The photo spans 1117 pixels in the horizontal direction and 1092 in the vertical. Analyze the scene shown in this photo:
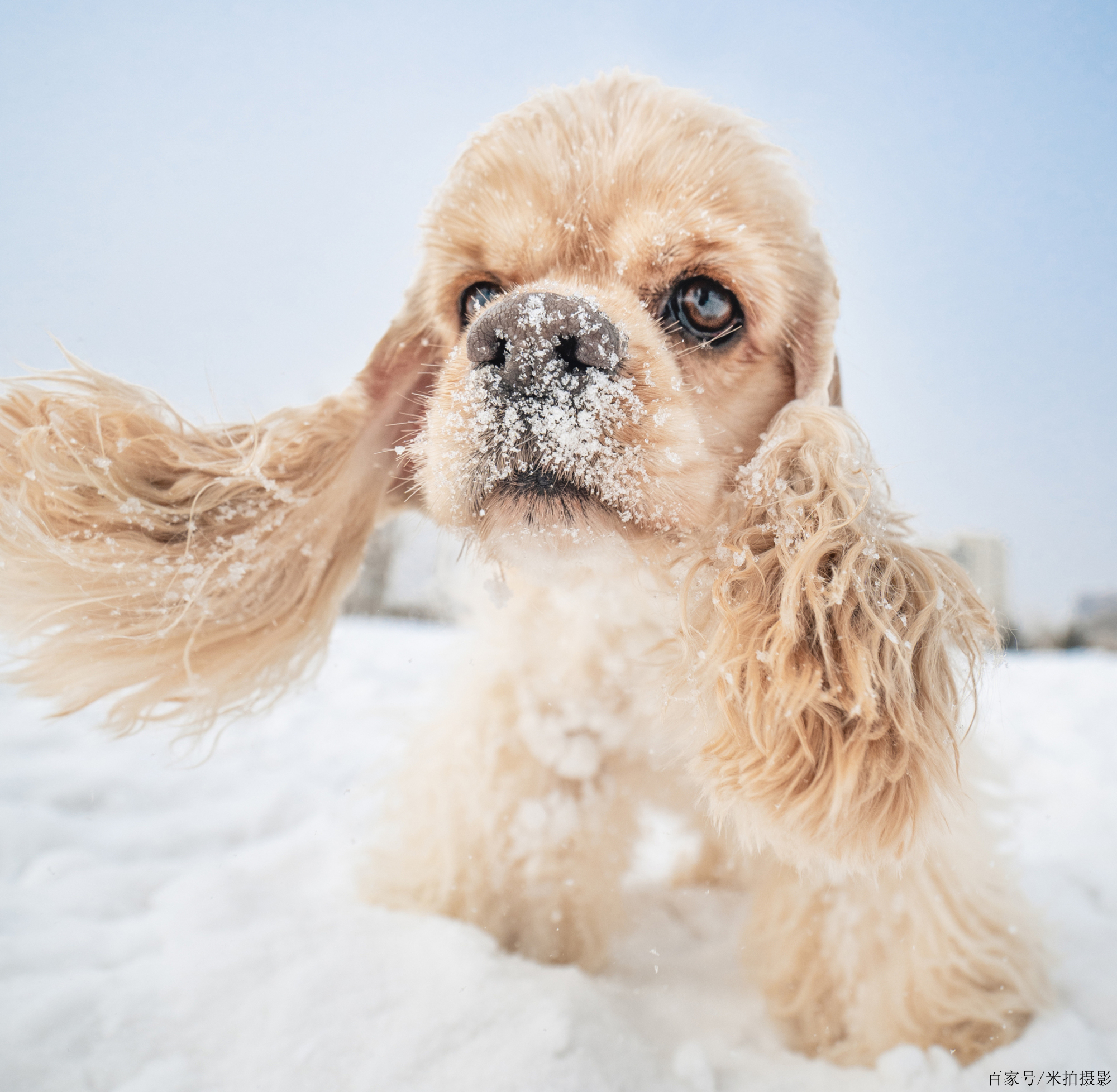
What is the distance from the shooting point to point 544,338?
1.09 metres

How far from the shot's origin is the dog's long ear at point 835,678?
1046 millimetres

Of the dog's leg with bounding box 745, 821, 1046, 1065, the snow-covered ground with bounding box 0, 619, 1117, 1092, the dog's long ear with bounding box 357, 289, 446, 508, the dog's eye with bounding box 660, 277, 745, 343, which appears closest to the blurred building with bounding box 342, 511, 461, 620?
the dog's long ear with bounding box 357, 289, 446, 508

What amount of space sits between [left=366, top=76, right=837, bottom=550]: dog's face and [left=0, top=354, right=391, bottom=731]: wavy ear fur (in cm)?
30

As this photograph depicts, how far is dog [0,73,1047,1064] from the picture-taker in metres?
1.10

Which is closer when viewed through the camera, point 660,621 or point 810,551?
point 810,551

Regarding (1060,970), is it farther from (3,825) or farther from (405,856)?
(3,825)

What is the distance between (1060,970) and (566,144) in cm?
190

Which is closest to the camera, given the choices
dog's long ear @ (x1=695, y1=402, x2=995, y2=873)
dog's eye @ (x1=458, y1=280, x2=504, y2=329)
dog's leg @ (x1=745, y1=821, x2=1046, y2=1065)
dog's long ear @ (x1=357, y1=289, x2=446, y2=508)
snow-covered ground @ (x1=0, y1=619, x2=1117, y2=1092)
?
dog's long ear @ (x1=695, y1=402, x2=995, y2=873)

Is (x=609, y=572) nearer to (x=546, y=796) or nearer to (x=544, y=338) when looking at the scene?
(x=544, y=338)

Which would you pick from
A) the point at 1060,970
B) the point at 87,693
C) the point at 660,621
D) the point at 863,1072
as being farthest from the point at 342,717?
the point at 1060,970

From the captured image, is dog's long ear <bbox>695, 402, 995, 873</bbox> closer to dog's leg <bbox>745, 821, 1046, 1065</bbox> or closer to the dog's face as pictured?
the dog's face

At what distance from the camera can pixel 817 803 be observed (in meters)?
1.05

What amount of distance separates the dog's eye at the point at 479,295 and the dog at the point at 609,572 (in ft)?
0.04

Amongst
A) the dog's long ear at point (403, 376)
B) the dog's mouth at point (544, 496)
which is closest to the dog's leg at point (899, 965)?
the dog's mouth at point (544, 496)
